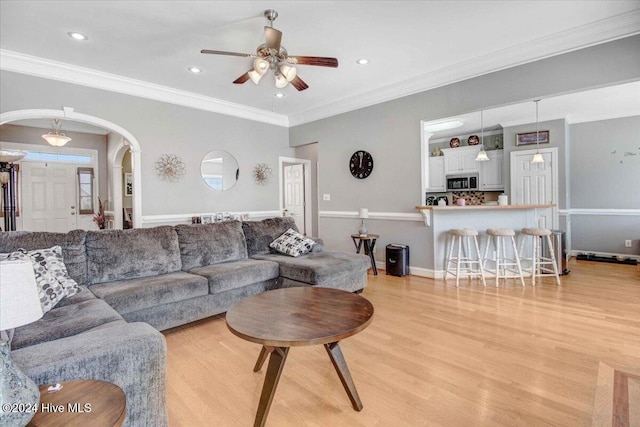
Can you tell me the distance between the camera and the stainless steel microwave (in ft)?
22.9

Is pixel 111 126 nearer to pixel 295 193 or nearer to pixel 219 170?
pixel 219 170

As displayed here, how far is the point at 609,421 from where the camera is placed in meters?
1.64

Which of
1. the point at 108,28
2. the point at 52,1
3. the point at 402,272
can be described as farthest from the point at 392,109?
the point at 52,1

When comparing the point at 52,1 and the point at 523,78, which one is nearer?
the point at 52,1

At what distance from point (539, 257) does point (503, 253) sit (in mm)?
568

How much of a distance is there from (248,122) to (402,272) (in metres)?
3.74

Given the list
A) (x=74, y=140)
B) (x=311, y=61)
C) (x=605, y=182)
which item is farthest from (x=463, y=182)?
(x=74, y=140)

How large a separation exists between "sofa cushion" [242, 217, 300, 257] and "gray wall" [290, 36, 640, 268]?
1.68m

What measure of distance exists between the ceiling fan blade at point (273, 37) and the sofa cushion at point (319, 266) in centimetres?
210

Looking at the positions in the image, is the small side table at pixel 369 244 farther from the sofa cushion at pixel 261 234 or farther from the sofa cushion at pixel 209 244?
the sofa cushion at pixel 209 244

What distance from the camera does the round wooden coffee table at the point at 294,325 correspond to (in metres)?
1.56

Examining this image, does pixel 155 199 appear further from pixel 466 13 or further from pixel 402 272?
pixel 466 13

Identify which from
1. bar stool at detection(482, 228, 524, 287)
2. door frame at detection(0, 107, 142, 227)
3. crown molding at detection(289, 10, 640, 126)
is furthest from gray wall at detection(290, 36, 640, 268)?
door frame at detection(0, 107, 142, 227)

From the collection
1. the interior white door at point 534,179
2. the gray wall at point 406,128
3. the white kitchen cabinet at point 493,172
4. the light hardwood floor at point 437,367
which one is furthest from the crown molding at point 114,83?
the interior white door at point 534,179
